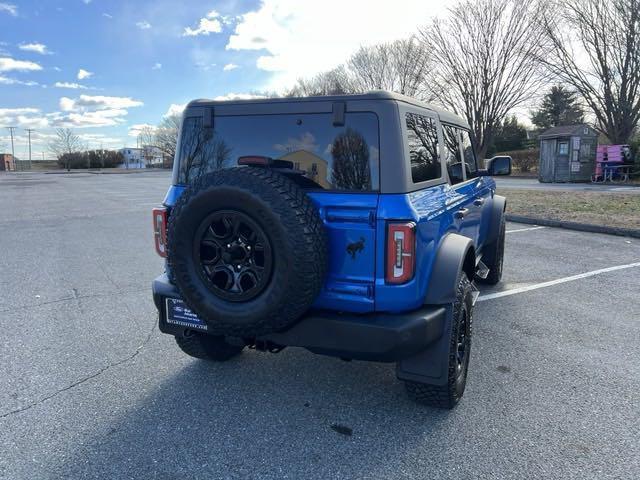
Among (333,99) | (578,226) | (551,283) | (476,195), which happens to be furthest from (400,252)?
(578,226)

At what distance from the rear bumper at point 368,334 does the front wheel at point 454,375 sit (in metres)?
0.16

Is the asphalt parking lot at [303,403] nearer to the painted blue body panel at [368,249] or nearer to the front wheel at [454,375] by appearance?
the front wheel at [454,375]

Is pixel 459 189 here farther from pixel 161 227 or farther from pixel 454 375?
pixel 161 227

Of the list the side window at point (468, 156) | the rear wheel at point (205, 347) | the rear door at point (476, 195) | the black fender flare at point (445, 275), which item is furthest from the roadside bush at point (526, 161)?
the rear wheel at point (205, 347)

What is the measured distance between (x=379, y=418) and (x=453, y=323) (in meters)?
0.74

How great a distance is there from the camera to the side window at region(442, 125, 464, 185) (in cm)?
359

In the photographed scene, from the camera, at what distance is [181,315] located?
2.93 metres

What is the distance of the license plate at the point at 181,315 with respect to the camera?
2.86 m

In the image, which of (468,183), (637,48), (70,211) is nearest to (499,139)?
(637,48)

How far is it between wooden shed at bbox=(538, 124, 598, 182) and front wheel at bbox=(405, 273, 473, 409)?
2295 cm

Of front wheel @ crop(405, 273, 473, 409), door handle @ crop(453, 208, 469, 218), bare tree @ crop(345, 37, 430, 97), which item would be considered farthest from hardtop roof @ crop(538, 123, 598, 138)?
front wheel @ crop(405, 273, 473, 409)

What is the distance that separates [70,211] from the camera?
1345 cm

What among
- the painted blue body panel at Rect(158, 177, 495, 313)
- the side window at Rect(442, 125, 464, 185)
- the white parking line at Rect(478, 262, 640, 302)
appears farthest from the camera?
the white parking line at Rect(478, 262, 640, 302)

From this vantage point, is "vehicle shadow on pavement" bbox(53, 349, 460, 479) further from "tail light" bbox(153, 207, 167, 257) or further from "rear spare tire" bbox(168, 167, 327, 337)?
"tail light" bbox(153, 207, 167, 257)
